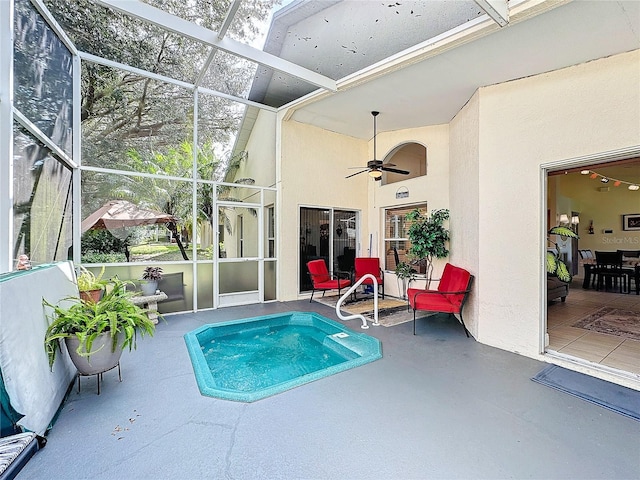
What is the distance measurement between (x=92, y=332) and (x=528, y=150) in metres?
5.09

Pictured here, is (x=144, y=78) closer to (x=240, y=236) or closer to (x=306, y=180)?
(x=240, y=236)

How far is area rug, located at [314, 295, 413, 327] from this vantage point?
16.6 ft

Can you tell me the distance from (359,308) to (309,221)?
7.86 feet

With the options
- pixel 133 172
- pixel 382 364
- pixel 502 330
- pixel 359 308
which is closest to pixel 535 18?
pixel 502 330

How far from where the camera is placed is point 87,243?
15.2 ft

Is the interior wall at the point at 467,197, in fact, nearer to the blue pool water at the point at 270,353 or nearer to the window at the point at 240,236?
the blue pool water at the point at 270,353

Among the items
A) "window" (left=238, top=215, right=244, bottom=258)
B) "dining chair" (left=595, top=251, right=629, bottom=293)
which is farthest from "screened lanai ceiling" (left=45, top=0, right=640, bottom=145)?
"dining chair" (left=595, top=251, right=629, bottom=293)

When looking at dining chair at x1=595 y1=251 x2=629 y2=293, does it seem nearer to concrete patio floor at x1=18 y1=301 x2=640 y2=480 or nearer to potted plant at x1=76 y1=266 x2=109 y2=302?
concrete patio floor at x1=18 y1=301 x2=640 y2=480

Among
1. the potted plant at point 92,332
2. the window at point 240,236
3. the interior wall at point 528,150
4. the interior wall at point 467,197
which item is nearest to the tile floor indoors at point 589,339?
the interior wall at point 528,150

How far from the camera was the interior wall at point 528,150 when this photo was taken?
297 cm

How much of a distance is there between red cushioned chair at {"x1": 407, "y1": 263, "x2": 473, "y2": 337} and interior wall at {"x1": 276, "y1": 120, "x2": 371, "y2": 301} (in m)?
2.88

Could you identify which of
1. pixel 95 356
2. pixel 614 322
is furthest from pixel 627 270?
pixel 95 356

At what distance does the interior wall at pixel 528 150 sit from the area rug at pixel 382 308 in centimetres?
139

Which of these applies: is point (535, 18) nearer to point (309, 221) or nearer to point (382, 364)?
point (382, 364)
